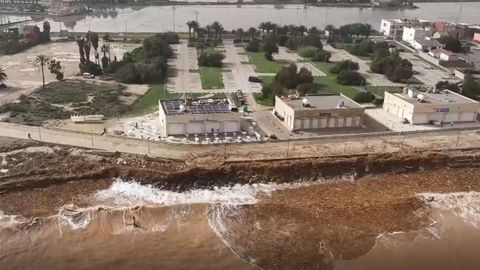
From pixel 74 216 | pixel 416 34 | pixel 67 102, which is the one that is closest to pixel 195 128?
pixel 74 216

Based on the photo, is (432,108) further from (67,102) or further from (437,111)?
(67,102)

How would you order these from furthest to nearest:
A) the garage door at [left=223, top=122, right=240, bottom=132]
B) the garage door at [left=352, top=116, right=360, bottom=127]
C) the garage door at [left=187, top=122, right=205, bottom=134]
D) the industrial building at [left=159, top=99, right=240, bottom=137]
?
the garage door at [left=352, top=116, right=360, bottom=127], the garage door at [left=223, top=122, right=240, bottom=132], the garage door at [left=187, top=122, right=205, bottom=134], the industrial building at [left=159, top=99, right=240, bottom=137]

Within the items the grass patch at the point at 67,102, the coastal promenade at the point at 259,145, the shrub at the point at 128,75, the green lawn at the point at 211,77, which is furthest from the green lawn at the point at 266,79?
the coastal promenade at the point at 259,145

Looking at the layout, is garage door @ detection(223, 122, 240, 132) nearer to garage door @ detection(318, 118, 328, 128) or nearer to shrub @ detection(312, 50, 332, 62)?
garage door @ detection(318, 118, 328, 128)

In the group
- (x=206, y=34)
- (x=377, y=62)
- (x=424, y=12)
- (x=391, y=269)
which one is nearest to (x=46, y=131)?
(x=391, y=269)

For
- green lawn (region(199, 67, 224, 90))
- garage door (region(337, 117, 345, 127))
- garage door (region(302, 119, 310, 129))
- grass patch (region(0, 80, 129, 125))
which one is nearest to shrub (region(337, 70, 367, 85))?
green lawn (region(199, 67, 224, 90))

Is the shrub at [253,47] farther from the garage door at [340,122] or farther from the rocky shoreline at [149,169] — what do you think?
the rocky shoreline at [149,169]
